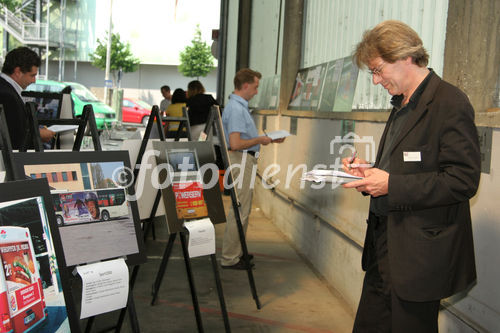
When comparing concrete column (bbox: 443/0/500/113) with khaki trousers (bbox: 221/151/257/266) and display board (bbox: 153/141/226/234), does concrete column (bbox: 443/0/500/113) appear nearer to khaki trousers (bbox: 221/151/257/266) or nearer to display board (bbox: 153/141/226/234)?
display board (bbox: 153/141/226/234)

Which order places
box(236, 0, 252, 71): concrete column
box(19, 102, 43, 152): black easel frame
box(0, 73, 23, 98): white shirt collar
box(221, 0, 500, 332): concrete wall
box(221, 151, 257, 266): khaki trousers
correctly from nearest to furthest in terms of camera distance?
box(221, 0, 500, 332): concrete wall, box(19, 102, 43, 152): black easel frame, box(0, 73, 23, 98): white shirt collar, box(221, 151, 257, 266): khaki trousers, box(236, 0, 252, 71): concrete column

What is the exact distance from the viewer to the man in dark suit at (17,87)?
4.27 metres

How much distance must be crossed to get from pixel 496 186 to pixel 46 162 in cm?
205

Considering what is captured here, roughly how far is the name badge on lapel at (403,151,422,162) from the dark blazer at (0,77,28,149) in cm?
310

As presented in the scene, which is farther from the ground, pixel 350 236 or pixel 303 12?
pixel 303 12

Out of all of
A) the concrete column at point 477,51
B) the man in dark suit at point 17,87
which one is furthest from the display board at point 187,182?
the concrete column at point 477,51

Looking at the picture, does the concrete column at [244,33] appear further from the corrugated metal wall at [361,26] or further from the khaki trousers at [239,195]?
the khaki trousers at [239,195]

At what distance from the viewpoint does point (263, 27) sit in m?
9.92

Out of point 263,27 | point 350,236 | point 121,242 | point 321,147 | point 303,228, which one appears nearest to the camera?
point 121,242

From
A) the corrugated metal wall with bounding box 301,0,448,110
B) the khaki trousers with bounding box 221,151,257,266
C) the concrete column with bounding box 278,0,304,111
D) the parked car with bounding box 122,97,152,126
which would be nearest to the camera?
the corrugated metal wall with bounding box 301,0,448,110

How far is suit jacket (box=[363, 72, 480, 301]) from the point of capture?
206 cm

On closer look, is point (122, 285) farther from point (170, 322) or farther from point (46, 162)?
point (170, 322)

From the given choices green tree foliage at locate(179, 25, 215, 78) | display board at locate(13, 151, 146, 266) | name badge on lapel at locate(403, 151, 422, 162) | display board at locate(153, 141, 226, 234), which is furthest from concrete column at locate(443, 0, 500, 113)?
green tree foliage at locate(179, 25, 215, 78)

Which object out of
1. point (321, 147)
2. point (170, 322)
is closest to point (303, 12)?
point (321, 147)
